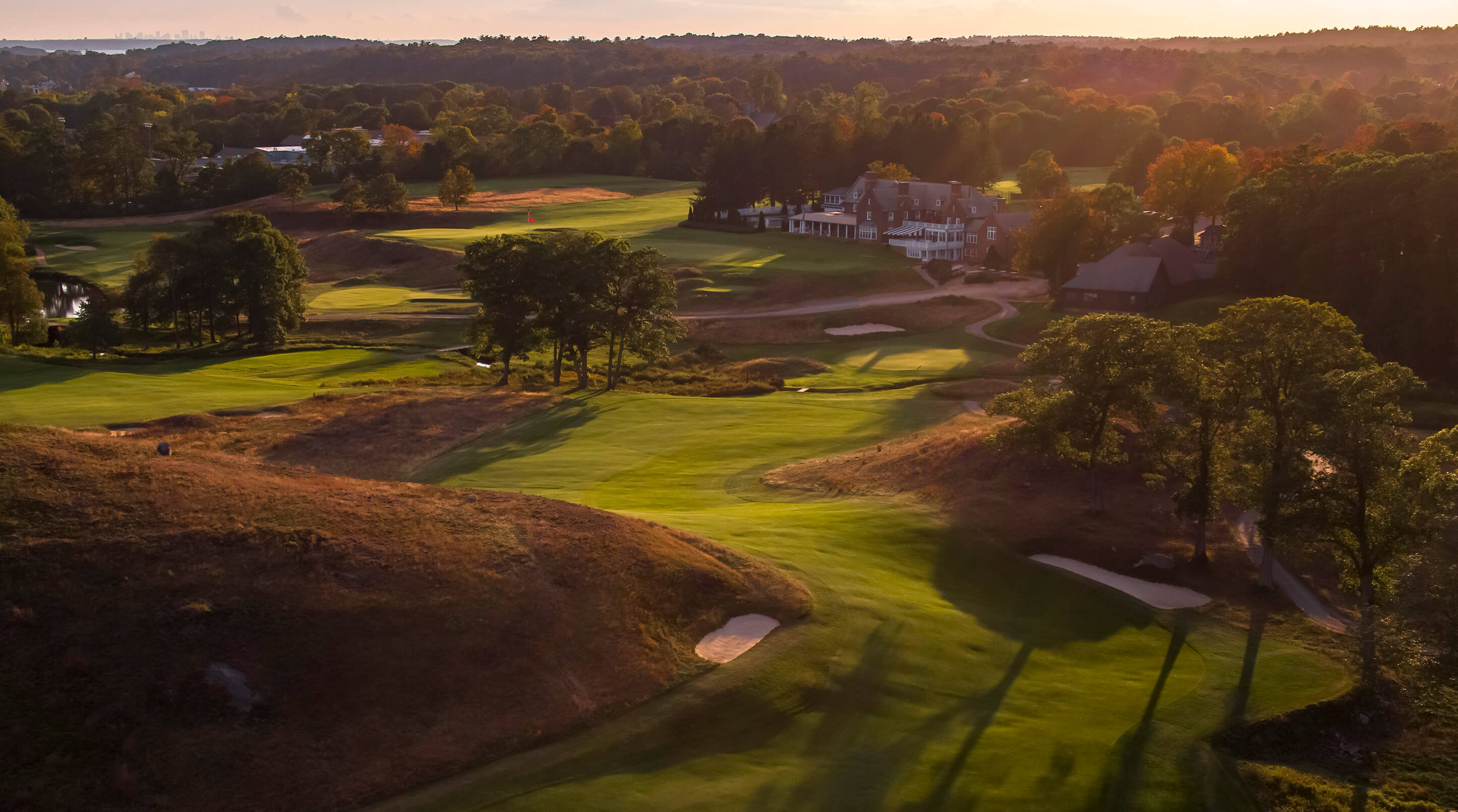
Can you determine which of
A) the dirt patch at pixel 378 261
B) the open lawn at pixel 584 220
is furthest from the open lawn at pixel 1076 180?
the dirt patch at pixel 378 261

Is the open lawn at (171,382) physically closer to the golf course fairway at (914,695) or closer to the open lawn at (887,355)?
the golf course fairway at (914,695)

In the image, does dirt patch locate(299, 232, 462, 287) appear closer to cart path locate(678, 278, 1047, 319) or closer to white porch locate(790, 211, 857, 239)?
cart path locate(678, 278, 1047, 319)

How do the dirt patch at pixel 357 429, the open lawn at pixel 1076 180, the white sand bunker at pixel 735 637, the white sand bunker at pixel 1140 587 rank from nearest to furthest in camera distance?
the white sand bunker at pixel 735 637, the white sand bunker at pixel 1140 587, the dirt patch at pixel 357 429, the open lawn at pixel 1076 180

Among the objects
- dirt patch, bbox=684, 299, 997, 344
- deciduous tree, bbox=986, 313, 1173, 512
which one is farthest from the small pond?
deciduous tree, bbox=986, 313, 1173, 512

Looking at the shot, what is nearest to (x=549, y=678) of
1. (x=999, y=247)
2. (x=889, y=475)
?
(x=889, y=475)

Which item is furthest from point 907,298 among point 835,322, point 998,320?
point 835,322

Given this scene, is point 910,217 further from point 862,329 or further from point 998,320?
point 862,329
